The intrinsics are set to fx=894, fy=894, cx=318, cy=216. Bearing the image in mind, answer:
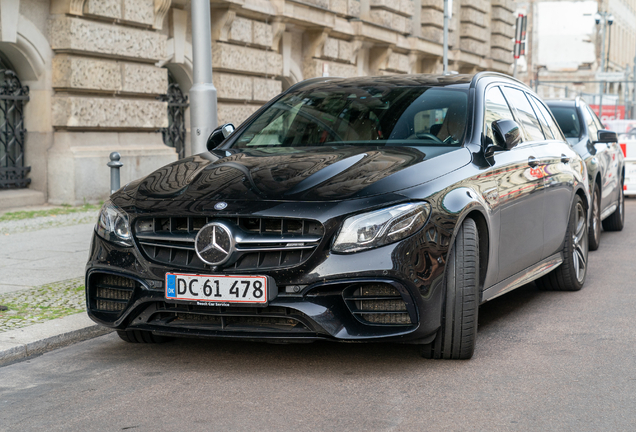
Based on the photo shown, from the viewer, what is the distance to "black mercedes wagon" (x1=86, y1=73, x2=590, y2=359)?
4.08 meters

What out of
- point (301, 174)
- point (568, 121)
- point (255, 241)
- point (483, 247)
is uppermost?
point (568, 121)

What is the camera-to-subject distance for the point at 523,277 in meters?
5.63

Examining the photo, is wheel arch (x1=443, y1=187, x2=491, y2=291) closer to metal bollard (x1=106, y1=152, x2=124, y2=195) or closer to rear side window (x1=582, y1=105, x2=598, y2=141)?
metal bollard (x1=106, y1=152, x2=124, y2=195)

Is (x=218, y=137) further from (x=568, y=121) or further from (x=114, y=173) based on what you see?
(x=568, y=121)

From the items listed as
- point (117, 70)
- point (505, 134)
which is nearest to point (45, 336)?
point (505, 134)

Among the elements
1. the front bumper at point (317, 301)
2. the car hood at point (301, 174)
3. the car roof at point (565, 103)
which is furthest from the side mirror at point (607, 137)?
the front bumper at point (317, 301)

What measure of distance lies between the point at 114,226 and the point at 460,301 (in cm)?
177

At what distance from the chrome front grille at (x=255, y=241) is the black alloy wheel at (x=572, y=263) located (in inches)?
122

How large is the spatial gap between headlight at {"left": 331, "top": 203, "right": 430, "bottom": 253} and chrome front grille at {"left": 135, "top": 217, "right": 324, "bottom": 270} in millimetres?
116

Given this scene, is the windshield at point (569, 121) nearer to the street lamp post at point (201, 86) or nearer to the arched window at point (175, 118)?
the street lamp post at point (201, 86)

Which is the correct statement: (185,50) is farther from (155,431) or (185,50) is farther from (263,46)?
(155,431)

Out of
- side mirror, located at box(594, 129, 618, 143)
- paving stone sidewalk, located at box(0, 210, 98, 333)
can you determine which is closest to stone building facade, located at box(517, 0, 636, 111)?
side mirror, located at box(594, 129, 618, 143)

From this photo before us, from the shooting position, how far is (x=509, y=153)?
5465 mm

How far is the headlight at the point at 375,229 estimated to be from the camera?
406cm
